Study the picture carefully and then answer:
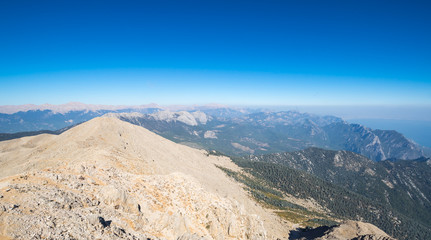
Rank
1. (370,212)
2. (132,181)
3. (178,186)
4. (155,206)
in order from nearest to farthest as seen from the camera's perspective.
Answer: (155,206) → (132,181) → (178,186) → (370,212)

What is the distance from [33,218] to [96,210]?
362 inches

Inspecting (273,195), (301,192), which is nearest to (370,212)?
(301,192)

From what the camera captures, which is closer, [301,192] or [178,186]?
[178,186]

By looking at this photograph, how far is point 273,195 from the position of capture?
559ft

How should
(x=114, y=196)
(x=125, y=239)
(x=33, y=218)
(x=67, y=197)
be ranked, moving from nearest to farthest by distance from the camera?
(x=33, y=218) → (x=125, y=239) → (x=67, y=197) → (x=114, y=196)

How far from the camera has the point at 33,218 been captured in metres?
22.9

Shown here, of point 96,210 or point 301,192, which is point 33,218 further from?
point 301,192

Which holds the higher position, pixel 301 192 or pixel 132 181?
pixel 132 181

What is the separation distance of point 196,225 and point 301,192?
186 metres

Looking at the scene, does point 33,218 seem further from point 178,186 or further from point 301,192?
point 301,192

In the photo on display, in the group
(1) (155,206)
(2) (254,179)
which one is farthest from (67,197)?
(2) (254,179)

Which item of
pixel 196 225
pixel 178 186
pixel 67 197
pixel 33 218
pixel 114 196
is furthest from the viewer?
pixel 178 186

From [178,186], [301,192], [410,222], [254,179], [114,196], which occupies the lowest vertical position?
[410,222]

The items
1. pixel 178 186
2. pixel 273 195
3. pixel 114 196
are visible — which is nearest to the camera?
pixel 114 196
